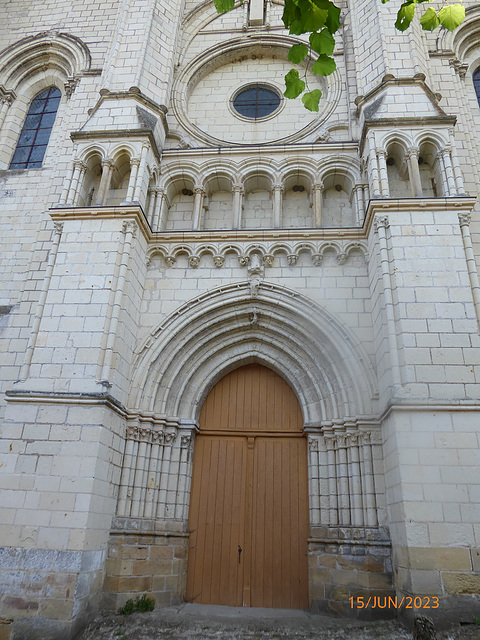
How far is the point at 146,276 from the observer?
7.58 metres

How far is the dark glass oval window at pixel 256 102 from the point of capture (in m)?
9.27

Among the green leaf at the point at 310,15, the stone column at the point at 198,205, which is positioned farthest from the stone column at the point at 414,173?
the green leaf at the point at 310,15

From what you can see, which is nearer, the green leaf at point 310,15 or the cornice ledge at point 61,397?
the green leaf at point 310,15

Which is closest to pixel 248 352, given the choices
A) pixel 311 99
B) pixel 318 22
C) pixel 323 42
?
pixel 311 99

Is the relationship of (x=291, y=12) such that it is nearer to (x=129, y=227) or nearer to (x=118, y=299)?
(x=118, y=299)

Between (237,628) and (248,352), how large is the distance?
12.0 ft

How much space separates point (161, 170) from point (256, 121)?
2.18 meters

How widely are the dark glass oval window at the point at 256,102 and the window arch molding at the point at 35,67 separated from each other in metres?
3.49

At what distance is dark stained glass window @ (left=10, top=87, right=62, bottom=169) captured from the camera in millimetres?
9594

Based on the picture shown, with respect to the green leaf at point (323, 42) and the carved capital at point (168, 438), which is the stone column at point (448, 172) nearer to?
the green leaf at point (323, 42)

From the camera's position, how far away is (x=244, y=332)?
7.51 metres

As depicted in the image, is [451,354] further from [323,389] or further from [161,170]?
[161,170]

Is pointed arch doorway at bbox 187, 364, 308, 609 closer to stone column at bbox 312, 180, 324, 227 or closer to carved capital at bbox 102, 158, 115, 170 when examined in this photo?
stone column at bbox 312, 180, 324, 227

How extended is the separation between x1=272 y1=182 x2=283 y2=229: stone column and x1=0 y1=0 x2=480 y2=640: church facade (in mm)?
34
